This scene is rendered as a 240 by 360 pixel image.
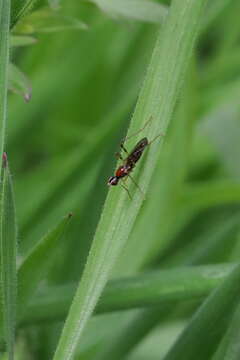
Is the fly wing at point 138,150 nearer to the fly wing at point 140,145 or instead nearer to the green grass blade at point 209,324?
the fly wing at point 140,145

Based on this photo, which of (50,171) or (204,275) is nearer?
(204,275)

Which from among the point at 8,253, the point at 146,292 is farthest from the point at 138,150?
the point at 146,292

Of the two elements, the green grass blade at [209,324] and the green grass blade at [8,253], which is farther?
the green grass blade at [209,324]

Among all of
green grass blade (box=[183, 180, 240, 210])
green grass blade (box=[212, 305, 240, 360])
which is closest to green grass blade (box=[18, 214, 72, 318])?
green grass blade (box=[212, 305, 240, 360])

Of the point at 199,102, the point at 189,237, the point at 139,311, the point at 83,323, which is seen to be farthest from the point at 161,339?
the point at 83,323

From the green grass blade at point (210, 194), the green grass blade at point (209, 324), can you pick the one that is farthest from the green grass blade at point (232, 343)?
the green grass blade at point (210, 194)

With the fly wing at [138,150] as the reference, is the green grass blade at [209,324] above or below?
below

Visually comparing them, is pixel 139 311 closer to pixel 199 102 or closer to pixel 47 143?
pixel 199 102

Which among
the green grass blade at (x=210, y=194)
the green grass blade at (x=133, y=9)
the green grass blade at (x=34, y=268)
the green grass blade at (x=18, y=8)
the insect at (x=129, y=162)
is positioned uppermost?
the green grass blade at (x=18, y=8)
